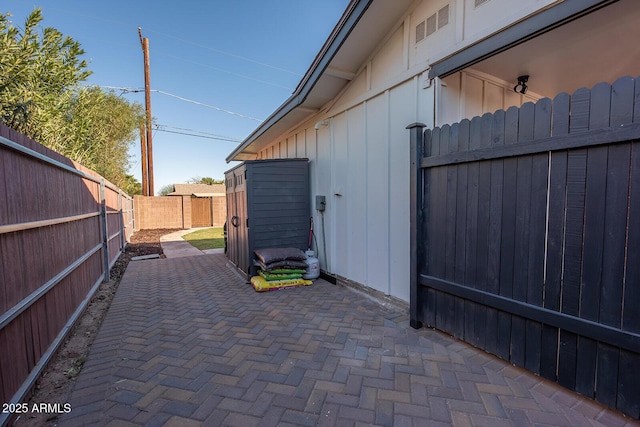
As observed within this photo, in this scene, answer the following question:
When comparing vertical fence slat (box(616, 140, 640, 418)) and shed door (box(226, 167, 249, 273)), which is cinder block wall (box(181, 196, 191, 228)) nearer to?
shed door (box(226, 167, 249, 273))

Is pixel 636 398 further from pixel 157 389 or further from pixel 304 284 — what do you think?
pixel 304 284

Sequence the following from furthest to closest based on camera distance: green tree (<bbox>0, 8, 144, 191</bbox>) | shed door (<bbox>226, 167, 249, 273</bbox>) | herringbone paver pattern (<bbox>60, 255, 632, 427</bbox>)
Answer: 1. shed door (<bbox>226, 167, 249, 273</bbox>)
2. green tree (<bbox>0, 8, 144, 191</bbox>)
3. herringbone paver pattern (<bbox>60, 255, 632, 427</bbox>)

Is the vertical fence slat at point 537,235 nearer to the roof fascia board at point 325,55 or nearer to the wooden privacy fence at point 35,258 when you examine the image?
the roof fascia board at point 325,55

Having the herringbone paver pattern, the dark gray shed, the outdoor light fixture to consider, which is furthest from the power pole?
the outdoor light fixture

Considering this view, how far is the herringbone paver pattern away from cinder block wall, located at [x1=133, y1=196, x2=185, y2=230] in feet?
46.8

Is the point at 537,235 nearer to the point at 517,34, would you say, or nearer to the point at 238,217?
the point at 517,34

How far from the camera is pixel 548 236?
2.04 meters

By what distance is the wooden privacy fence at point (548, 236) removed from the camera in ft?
5.55

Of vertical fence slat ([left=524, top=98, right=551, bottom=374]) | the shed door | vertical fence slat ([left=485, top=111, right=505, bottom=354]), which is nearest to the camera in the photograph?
vertical fence slat ([left=524, top=98, right=551, bottom=374])

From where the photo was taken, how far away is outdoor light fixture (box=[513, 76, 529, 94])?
3410 mm

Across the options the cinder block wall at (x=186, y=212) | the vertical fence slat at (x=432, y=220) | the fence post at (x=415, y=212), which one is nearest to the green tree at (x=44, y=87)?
the fence post at (x=415, y=212)

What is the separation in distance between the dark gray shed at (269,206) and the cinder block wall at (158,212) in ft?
42.3

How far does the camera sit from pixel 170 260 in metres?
7.20

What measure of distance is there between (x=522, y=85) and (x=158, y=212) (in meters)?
17.7
